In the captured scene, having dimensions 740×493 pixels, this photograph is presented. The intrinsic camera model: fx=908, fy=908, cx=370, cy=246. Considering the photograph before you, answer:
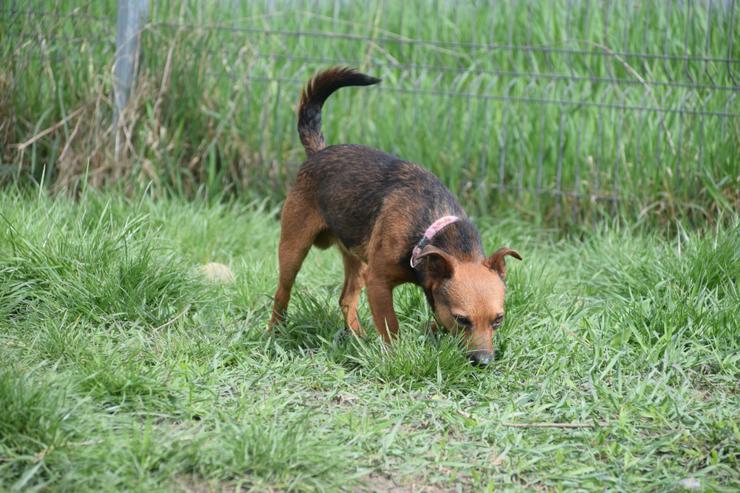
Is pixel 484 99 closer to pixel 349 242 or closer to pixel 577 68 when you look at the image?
pixel 577 68

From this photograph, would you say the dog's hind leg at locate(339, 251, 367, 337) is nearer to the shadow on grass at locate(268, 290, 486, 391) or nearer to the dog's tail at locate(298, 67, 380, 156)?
the shadow on grass at locate(268, 290, 486, 391)

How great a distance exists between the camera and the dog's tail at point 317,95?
535 centimetres

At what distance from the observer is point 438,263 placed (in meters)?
4.58

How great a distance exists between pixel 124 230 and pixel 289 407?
1.78 meters

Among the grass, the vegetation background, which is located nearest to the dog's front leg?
the vegetation background

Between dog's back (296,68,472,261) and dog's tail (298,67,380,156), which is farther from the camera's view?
dog's tail (298,67,380,156)

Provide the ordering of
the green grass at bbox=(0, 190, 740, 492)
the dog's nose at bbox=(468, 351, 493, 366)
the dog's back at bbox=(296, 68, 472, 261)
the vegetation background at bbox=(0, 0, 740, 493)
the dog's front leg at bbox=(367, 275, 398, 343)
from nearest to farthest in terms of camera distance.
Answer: the green grass at bbox=(0, 190, 740, 492) → the vegetation background at bbox=(0, 0, 740, 493) → the dog's nose at bbox=(468, 351, 493, 366) → the dog's front leg at bbox=(367, 275, 398, 343) → the dog's back at bbox=(296, 68, 472, 261)

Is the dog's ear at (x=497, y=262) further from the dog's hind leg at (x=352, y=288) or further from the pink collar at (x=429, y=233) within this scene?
the dog's hind leg at (x=352, y=288)

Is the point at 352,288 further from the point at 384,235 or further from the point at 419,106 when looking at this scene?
the point at 419,106

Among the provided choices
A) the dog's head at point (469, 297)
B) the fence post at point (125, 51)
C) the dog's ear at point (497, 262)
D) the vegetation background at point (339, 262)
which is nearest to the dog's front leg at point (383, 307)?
the vegetation background at point (339, 262)

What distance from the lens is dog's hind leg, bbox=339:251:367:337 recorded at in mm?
5328

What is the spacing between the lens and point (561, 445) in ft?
13.2

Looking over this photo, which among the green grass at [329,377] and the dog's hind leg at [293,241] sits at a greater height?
the dog's hind leg at [293,241]

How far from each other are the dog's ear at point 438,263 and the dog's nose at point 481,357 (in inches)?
16.2
